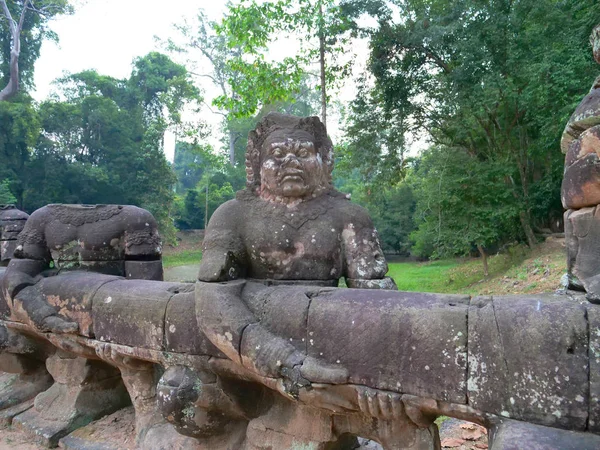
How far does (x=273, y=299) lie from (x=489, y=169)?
11.3 meters

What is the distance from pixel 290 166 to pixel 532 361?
1799 millimetres

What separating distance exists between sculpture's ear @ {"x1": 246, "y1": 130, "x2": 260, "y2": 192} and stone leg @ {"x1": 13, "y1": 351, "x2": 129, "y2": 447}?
222 cm

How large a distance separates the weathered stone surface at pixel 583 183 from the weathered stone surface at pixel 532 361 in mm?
484

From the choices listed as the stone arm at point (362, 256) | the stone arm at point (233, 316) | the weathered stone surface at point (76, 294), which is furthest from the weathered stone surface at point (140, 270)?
the stone arm at point (362, 256)

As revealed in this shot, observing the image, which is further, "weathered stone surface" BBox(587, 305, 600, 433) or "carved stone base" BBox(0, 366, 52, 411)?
"carved stone base" BBox(0, 366, 52, 411)

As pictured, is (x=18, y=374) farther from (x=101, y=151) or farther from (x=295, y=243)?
(x=101, y=151)

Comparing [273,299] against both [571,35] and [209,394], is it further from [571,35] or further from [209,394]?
[571,35]

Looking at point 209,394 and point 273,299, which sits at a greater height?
point 273,299

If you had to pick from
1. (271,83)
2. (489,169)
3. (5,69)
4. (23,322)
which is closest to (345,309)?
(23,322)

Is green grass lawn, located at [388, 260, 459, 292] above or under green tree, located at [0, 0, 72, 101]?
under

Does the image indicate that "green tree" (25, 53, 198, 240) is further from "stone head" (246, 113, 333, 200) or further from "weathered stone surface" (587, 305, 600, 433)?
"weathered stone surface" (587, 305, 600, 433)

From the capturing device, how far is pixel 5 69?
20.4m

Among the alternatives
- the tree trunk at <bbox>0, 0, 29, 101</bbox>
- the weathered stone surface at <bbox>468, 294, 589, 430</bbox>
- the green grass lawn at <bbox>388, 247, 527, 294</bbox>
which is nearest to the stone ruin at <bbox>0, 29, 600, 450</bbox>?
the weathered stone surface at <bbox>468, 294, 589, 430</bbox>

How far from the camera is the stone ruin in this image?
2020 millimetres
